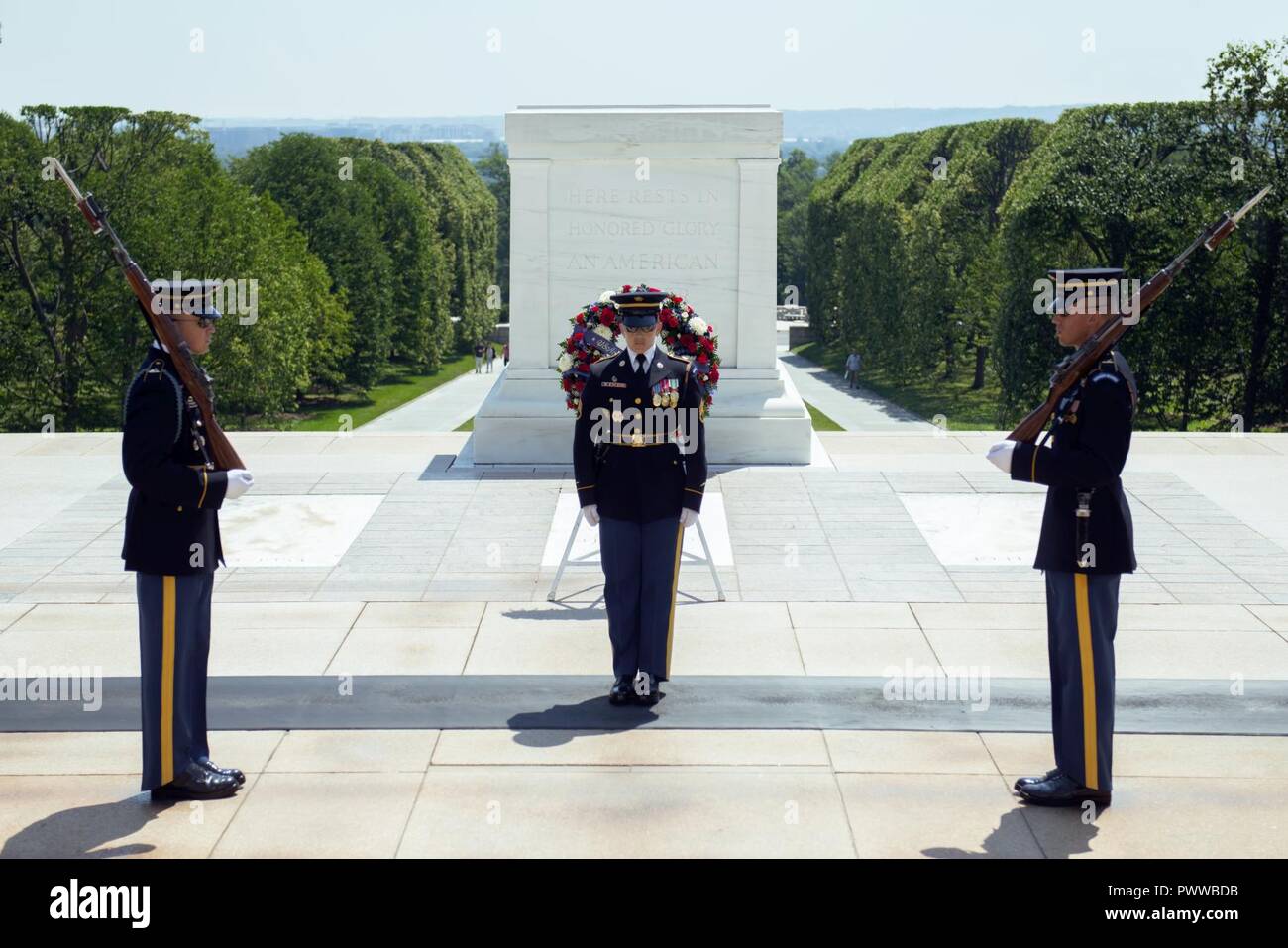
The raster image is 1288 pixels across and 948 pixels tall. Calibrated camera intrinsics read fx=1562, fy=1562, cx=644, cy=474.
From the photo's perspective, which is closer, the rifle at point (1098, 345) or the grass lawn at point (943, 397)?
the rifle at point (1098, 345)

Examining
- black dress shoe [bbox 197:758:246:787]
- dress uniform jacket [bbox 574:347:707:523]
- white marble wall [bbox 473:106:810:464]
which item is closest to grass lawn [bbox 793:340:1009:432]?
white marble wall [bbox 473:106:810:464]

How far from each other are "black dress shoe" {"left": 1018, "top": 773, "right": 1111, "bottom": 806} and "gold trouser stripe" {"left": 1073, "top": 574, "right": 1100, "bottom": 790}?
1.9 inches

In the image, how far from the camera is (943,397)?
137 ft

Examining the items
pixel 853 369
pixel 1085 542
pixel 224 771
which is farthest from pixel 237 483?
pixel 853 369

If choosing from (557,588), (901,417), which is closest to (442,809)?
(557,588)

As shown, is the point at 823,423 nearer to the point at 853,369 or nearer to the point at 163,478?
the point at 853,369

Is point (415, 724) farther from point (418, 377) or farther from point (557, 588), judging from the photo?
point (418, 377)

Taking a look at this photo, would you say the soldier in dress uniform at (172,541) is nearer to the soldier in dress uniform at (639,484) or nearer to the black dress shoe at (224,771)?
the black dress shoe at (224,771)

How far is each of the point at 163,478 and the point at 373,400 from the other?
38.7 meters

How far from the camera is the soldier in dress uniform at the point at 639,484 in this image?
6.47 m

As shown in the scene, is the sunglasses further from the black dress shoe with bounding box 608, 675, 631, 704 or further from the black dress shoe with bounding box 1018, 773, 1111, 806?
the black dress shoe with bounding box 1018, 773, 1111, 806

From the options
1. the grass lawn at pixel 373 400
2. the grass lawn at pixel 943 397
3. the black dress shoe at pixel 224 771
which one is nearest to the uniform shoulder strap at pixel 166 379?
the black dress shoe at pixel 224 771

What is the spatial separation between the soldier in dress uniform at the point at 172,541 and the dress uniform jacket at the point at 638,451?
1690mm

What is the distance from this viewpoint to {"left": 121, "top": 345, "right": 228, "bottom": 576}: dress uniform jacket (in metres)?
5.25
